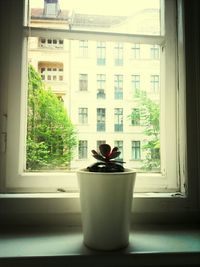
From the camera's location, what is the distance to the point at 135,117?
1022mm

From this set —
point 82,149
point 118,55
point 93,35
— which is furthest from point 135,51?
point 82,149

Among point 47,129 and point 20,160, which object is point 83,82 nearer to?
point 47,129

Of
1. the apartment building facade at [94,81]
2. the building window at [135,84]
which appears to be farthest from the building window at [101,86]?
the building window at [135,84]

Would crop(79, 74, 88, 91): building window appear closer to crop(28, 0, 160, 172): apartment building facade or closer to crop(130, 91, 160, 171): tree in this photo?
crop(28, 0, 160, 172): apartment building facade

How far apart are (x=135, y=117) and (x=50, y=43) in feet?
1.35

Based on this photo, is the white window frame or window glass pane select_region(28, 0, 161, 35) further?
window glass pane select_region(28, 0, 161, 35)

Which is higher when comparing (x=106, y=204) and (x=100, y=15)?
(x=100, y=15)

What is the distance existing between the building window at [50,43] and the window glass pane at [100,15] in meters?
0.05

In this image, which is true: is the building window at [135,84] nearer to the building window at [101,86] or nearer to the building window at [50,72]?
the building window at [101,86]

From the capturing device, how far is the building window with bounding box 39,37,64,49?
1008 millimetres

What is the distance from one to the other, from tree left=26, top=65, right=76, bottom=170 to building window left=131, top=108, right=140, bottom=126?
22 centimetres

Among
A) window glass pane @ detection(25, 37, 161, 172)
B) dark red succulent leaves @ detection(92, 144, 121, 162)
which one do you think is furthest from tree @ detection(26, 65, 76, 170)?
dark red succulent leaves @ detection(92, 144, 121, 162)

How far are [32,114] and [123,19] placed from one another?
19.4 inches

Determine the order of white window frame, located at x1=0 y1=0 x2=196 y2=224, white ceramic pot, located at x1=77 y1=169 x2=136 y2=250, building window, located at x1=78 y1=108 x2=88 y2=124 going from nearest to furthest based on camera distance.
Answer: white ceramic pot, located at x1=77 y1=169 x2=136 y2=250
white window frame, located at x1=0 y1=0 x2=196 y2=224
building window, located at x1=78 y1=108 x2=88 y2=124
